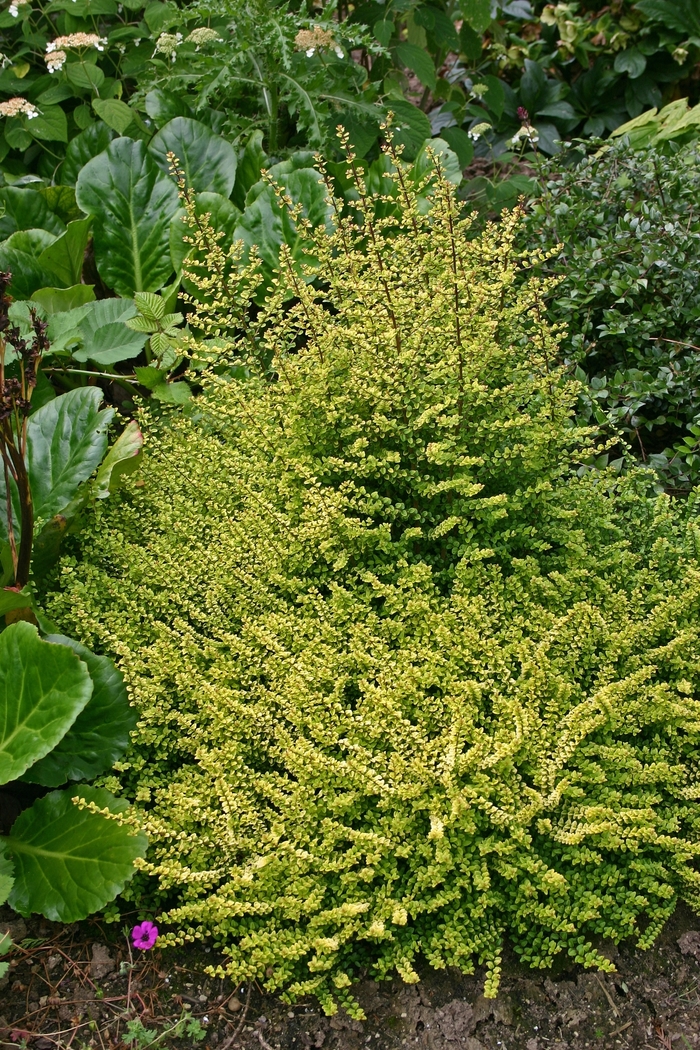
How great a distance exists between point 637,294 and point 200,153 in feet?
5.49

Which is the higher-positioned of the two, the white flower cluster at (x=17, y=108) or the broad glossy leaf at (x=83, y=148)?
the white flower cluster at (x=17, y=108)

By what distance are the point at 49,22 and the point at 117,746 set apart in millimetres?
3537

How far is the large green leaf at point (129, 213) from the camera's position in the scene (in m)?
3.37

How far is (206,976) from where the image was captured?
82.3 inches

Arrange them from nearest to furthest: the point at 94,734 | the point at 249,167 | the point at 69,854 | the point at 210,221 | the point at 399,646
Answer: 1. the point at 69,854
2. the point at 94,734
3. the point at 399,646
4. the point at 210,221
5. the point at 249,167

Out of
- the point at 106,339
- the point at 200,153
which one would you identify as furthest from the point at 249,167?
the point at 106,339

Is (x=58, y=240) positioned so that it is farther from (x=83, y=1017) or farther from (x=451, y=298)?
(x=83, y=1017)

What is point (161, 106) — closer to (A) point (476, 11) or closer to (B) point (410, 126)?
(B) point (410, 126)

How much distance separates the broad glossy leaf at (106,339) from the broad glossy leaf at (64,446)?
0.35 metres

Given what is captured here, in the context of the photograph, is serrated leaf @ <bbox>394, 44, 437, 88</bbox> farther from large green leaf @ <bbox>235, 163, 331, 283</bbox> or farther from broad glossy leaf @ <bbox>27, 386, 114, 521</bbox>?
broad glossy leaf @ <bbox>27, 386, 114, 521</bbox>

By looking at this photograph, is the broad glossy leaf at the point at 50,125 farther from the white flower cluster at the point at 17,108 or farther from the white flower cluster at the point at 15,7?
the white flower cluster at the point at 15,7

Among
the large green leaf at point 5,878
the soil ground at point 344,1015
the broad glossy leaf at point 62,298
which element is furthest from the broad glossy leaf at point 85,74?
the soil ground at point 344,1015

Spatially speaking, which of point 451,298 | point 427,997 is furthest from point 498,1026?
point 451,298

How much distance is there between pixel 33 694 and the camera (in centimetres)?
213
